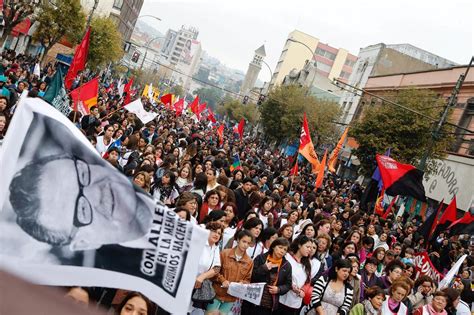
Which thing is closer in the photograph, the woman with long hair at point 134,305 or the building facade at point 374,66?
the woman with long hair at point 134,305

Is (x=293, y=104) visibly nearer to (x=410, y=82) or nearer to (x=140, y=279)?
(x=410, y=82)

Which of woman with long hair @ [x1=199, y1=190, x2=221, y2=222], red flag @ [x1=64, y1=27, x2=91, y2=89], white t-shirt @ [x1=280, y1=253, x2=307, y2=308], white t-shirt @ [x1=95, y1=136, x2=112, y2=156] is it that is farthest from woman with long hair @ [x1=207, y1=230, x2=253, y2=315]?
red flag @ [x1=64, y1=27, x2=91, y2=89]

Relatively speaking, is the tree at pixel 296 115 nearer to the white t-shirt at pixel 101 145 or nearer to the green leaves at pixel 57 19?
the green leaves at pixel 57 19

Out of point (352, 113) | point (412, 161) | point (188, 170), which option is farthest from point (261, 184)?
point (352, 113)

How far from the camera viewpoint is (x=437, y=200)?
28.7m

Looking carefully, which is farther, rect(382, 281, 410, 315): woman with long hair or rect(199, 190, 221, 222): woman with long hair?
rect(199, 190, 221, 222): woman with long hair

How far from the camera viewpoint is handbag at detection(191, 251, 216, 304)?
561 cm

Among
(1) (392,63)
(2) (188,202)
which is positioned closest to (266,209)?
(2) (188,202)

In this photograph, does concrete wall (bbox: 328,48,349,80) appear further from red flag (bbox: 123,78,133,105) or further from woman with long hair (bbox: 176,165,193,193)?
woman with long hair (bbox: 176,165,193,193)

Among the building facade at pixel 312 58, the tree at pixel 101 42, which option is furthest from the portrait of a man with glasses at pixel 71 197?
the building facade at pixel 312 58

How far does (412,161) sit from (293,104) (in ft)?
67.0

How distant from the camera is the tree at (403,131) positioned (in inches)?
1052

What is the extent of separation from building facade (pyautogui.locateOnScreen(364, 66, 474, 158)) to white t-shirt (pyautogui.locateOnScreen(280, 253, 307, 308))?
1718 cm

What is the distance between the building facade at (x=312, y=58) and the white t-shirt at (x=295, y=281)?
107 m
